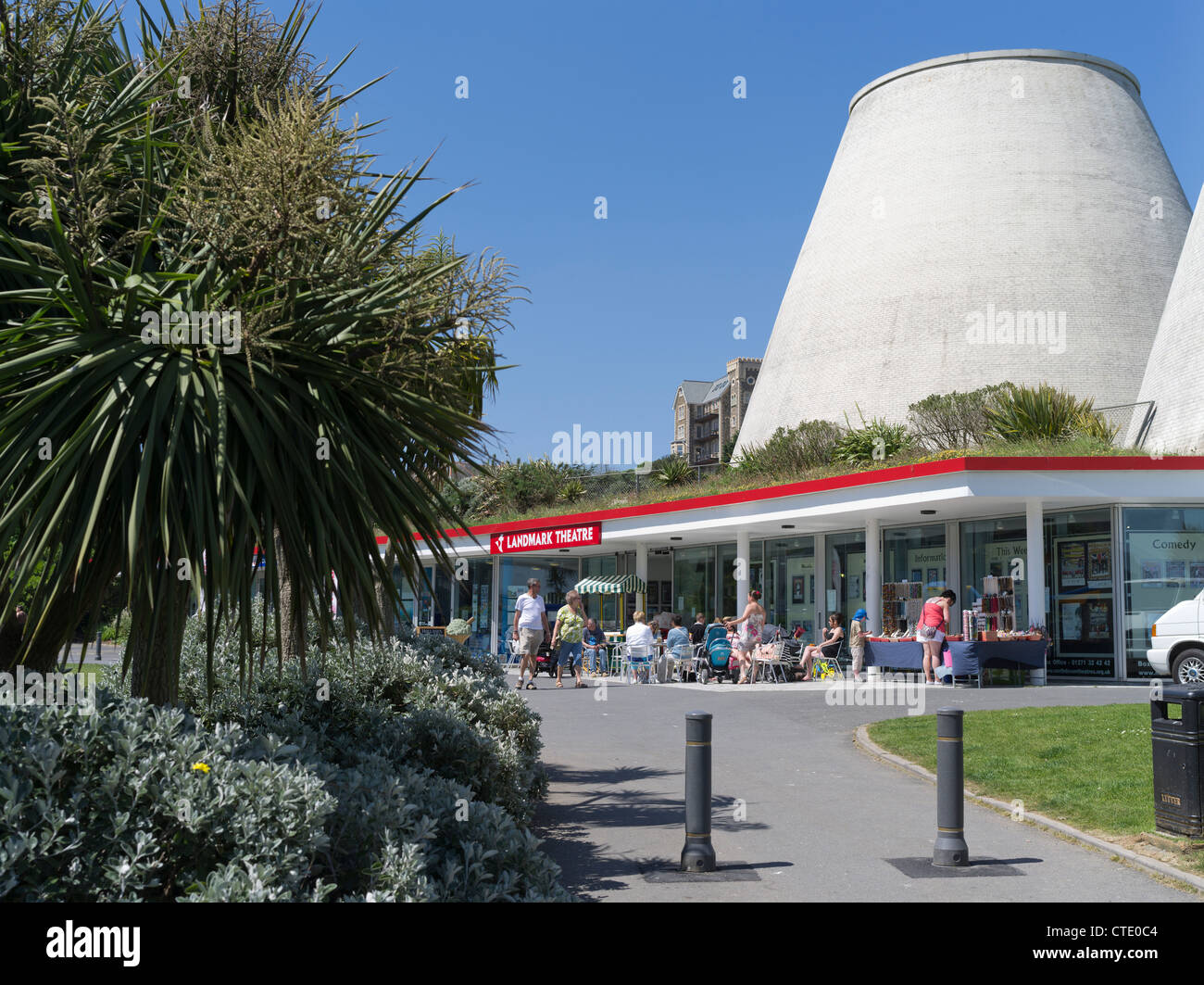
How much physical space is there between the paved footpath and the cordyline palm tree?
105 inches

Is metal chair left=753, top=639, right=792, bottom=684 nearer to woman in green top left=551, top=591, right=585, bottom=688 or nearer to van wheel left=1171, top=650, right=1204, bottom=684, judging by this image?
woman in green top left=551, top=591, right=585, bottom=688

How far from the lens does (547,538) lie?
30.7 m

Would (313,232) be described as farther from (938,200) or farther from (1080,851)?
(938,200)

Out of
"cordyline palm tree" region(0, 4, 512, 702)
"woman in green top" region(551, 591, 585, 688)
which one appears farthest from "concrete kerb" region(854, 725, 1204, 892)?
"woman in green top" region(551, 591, 585, 688)

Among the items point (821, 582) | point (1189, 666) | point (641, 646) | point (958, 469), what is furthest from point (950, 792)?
point (821, 582)

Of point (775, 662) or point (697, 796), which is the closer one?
point (697, 796)

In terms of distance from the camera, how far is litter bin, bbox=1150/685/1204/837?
6.69 m

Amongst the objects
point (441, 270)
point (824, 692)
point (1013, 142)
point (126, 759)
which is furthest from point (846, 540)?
point (126, 759)

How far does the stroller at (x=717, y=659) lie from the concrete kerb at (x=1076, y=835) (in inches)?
364

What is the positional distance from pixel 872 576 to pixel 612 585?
9.26 meters

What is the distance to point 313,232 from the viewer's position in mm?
5035

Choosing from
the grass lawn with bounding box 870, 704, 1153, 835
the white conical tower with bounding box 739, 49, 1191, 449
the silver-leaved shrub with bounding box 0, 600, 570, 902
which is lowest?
the grass lawn with bounding box 870, 704, 1153, 835

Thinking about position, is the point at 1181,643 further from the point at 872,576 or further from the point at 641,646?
the point at 641,646

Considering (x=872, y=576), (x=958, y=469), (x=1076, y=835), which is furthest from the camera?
(x=872, y=576)
